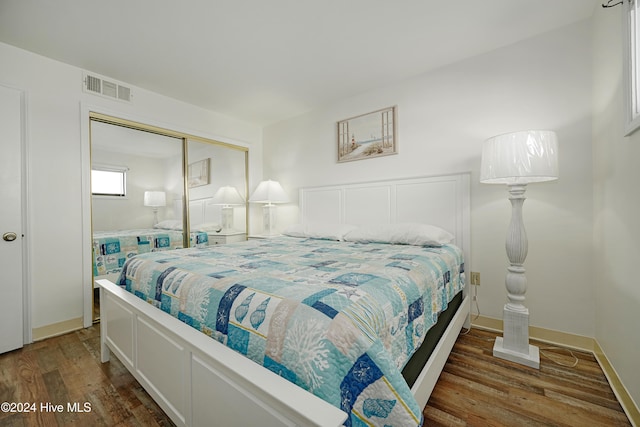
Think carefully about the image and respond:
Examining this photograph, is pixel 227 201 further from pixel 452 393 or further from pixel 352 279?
pixel 452 393

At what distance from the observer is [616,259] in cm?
155

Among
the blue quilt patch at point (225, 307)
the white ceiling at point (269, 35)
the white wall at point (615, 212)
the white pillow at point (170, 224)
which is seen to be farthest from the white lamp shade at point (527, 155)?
the white pillow at point (170, 224)

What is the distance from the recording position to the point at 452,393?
1.50 meters

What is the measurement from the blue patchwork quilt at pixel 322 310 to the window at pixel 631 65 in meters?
1.19

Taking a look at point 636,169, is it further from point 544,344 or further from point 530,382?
point 544,344

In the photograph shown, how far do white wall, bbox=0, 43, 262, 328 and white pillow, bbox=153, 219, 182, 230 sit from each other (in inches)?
28.4

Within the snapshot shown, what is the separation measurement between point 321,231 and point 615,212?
2.10m

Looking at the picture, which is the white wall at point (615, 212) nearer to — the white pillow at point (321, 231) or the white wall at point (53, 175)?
the white pillow at point (321, 231)

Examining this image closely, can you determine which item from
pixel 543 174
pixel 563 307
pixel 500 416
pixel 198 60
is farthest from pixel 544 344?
pixel 198 60

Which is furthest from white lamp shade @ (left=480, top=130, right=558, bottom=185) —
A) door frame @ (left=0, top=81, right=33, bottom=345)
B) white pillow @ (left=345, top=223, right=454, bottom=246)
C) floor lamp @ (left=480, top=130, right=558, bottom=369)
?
door frame @ (left=0, top=81, right=33, bottom=345)

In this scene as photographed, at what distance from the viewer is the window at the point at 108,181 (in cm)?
261

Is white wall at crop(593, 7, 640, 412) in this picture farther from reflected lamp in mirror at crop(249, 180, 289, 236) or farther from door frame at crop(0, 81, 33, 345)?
door frame at crop(0, 81, 33, 345)

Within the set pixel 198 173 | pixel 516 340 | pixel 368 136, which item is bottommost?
pixel 516 340

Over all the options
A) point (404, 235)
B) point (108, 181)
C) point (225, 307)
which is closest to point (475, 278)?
point (404, 235)
